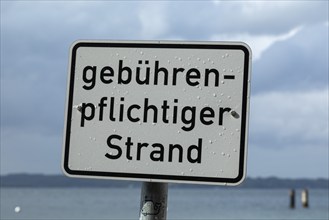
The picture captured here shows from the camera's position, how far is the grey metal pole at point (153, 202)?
3457 millimetres

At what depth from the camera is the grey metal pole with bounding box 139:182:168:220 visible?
3.46 meters

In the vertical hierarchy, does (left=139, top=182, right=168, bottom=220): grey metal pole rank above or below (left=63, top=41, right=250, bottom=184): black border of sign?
below

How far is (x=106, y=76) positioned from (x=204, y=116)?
50 cm

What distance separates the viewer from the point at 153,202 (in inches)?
136

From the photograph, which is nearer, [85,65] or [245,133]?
[245,133]

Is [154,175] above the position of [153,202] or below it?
above

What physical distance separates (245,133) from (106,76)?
0.71 metres

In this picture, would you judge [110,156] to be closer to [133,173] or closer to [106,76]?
[133,173]

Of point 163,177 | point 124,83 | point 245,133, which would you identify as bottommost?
point 163,177

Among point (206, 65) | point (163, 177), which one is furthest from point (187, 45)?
point (163, 177)

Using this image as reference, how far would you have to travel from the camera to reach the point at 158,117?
11.5 ft

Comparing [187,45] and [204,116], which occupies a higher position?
[187,45]

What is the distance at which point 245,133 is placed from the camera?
3.43 meters

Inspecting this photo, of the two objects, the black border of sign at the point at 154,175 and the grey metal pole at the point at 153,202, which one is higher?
the black border of sign at the point at 154,175
